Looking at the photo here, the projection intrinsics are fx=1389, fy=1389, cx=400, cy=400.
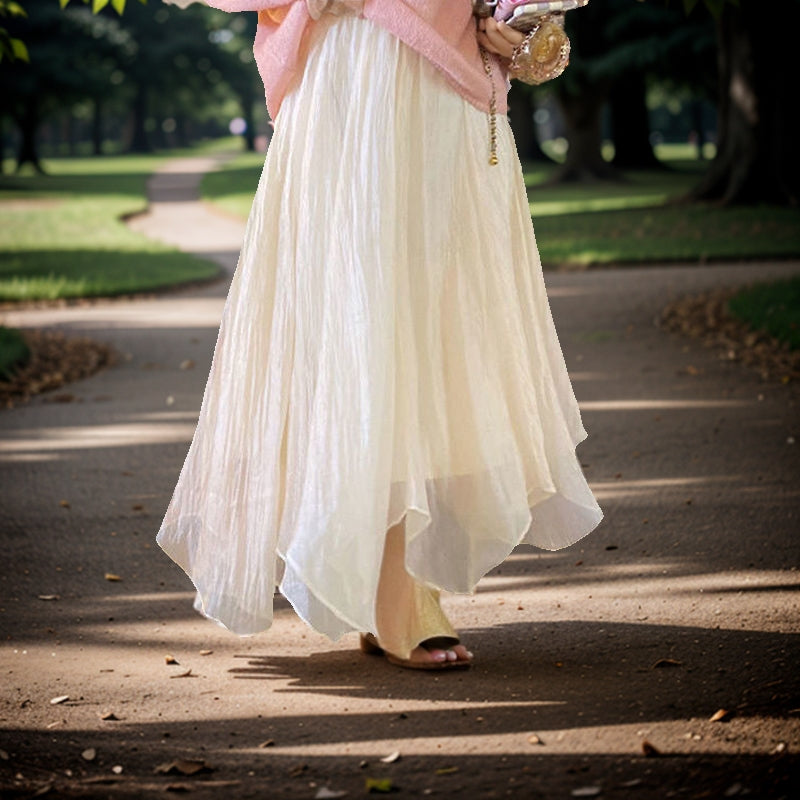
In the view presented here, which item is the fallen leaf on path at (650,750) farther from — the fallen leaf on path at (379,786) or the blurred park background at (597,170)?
the blurred park background at (597,170)

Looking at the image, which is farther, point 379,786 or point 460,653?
point 460,653

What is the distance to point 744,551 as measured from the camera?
15.5ft

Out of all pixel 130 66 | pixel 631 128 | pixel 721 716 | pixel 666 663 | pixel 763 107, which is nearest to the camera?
pixel 721 716

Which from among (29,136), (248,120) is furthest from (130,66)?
(248,120)

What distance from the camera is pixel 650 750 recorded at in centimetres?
292

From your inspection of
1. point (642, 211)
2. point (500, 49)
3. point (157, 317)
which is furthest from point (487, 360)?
point (642, 211)

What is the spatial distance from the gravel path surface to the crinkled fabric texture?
30 cm

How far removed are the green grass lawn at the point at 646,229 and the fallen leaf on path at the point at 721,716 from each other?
12.4 m

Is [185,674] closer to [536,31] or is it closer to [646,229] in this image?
[536,31]

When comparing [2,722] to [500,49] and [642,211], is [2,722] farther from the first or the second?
[642,211]

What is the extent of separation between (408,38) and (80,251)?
16.1m

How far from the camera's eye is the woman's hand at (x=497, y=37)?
11.4 feet

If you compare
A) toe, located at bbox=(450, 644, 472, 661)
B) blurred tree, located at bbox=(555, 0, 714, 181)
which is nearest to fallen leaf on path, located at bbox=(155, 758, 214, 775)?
toe, located at bbox=(450, 644, 472, 661)

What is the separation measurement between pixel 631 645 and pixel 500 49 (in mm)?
1638
